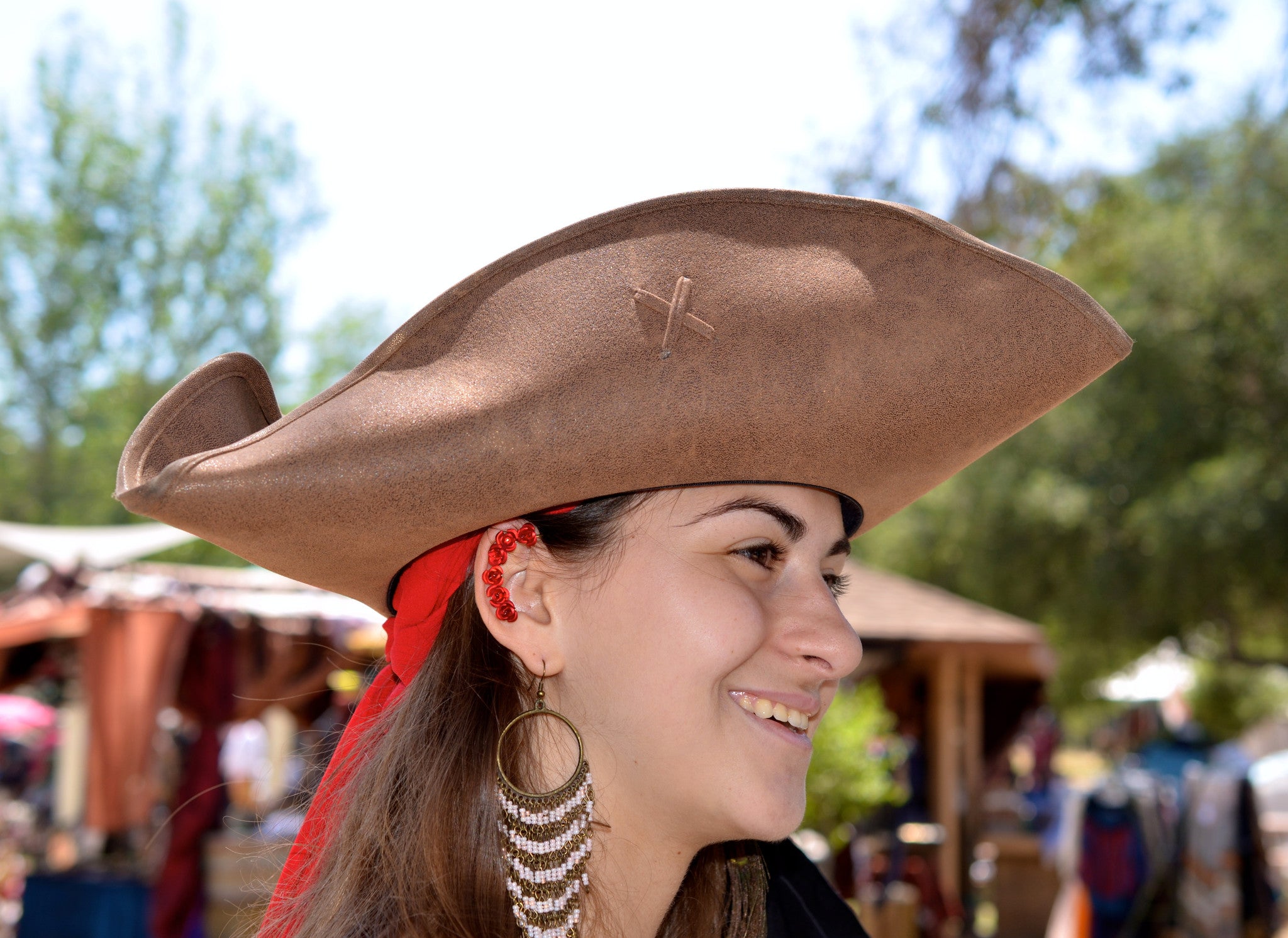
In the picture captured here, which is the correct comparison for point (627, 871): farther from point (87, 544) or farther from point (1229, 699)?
point (1229, 699)

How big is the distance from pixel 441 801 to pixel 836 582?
2.52 ft

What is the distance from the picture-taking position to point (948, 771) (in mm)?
10641

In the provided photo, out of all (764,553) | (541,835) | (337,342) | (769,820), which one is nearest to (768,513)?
(764,553)

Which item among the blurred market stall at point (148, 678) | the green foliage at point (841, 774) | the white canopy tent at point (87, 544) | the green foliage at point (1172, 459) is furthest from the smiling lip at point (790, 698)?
the green foliage at point (1172, 459)

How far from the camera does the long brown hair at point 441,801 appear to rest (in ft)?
5.02

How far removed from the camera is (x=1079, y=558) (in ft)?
56.9

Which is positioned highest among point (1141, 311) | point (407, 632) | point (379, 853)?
point (1141, 311)

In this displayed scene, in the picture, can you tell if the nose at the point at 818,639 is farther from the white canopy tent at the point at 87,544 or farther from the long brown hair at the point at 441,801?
the white canopy tent at the point at 87,544

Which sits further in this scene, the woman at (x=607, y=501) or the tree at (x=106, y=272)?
the tree at (x=106, y=272)

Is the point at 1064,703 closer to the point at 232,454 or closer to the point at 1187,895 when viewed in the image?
the point at 1187,895

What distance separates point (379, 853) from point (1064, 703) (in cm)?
2730

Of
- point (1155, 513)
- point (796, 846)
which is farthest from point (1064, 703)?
point (796, 846)

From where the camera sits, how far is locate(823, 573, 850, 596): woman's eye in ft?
5.94

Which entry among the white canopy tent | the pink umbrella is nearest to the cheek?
the white canopy tent
